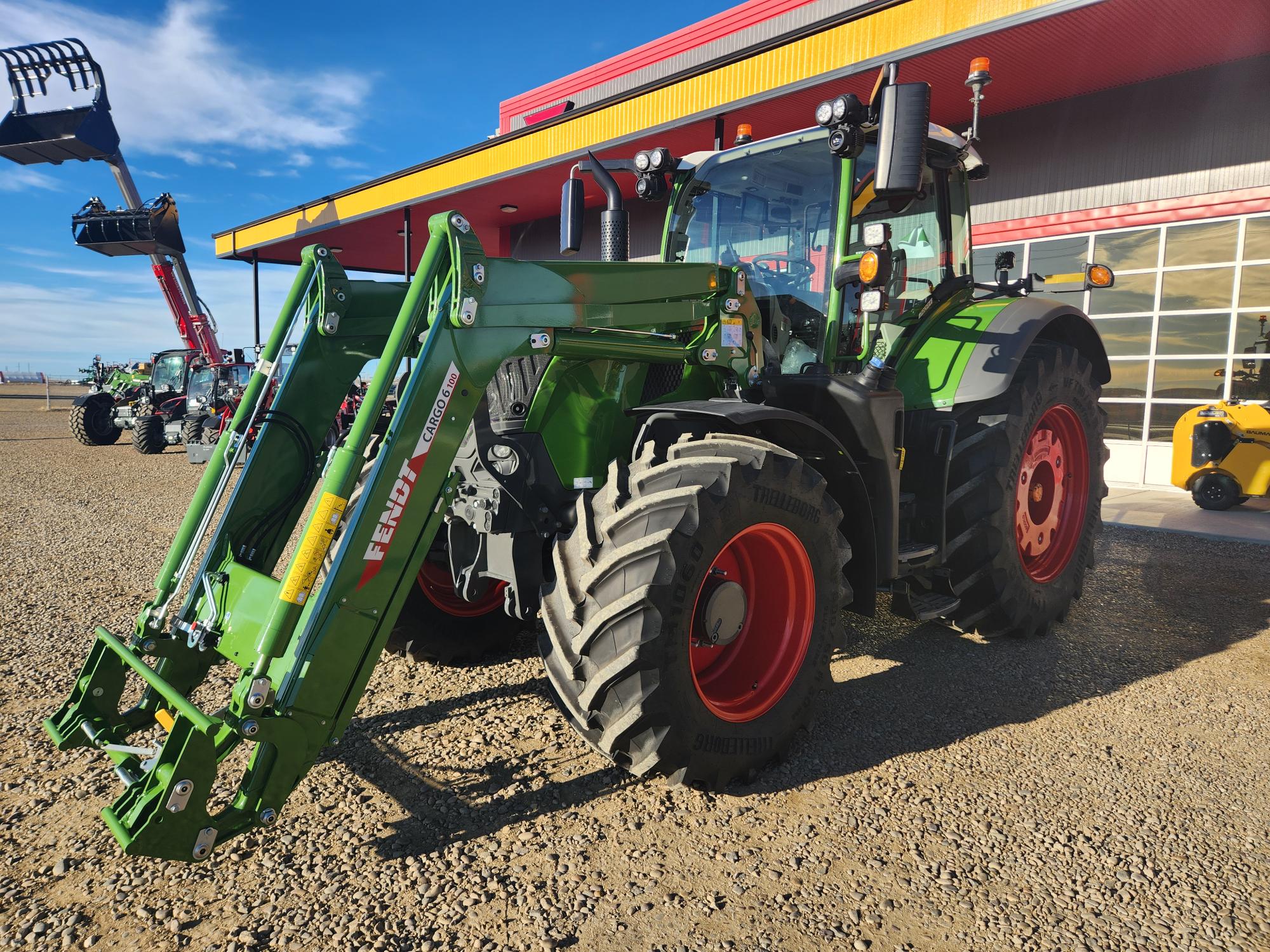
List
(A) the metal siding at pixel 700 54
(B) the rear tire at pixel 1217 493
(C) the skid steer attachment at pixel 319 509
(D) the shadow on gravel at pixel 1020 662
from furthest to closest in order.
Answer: (A) the metal siding at pixel 700 54 → (B) the rear tire at pixel 1217 493 → (D) the shadow on gravel at pixel 1020 662 → (C) the skid steer attachment at pixel 319 509

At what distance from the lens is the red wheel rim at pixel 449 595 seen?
12.2ft

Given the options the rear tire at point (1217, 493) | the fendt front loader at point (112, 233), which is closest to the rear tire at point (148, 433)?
the fendt front loader at point (112, 233)

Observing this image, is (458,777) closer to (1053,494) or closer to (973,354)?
(973,354)

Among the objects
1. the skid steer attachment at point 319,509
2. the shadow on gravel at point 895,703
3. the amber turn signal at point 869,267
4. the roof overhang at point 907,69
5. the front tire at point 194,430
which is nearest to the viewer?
the skid steer attachment at point 319,509

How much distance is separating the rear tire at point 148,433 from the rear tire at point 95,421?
2.53 metres

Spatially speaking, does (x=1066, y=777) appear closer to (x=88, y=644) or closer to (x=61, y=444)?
(x=88, y=644)

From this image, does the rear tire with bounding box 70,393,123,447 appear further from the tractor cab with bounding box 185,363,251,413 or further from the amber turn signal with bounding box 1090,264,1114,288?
the amber turn signal with bounding box 1090,264,1114,288

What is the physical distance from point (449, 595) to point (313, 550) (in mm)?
1562

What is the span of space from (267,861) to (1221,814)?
118 inches

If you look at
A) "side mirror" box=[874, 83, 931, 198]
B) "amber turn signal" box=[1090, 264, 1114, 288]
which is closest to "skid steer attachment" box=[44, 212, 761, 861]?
"side mirror" box=[874, 83, 931, 198]

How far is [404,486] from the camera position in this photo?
2461 millimetres

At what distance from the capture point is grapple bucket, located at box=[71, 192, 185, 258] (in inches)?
846

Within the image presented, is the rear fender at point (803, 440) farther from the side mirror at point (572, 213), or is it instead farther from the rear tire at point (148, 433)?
the rear tire at point (148, 433)

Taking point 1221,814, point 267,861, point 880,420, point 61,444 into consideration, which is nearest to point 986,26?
point 880,420
